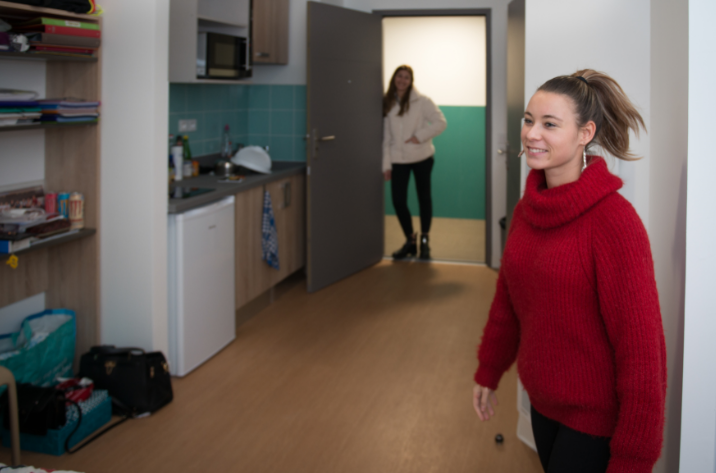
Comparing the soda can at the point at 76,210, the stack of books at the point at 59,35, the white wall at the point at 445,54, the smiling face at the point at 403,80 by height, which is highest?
the white wall at the point at 445,54

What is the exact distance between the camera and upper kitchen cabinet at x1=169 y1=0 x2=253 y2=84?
3578 mm

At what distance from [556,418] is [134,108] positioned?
7.26 ft

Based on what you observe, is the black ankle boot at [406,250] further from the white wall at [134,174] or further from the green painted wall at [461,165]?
the white wall at [134,174]

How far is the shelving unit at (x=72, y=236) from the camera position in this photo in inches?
111

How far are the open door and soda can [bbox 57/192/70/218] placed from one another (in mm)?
2589

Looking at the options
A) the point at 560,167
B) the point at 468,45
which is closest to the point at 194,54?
the point at 560,167

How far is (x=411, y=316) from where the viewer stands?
4188 mm

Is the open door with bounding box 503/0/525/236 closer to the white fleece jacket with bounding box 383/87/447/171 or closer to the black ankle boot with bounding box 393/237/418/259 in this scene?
the white fleece jacket with bounding box 383/87/447/171

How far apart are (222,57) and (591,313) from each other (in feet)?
10.2

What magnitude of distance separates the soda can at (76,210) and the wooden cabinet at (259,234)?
96cm

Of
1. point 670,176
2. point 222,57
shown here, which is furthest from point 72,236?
point 670,176

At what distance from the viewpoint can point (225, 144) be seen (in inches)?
188

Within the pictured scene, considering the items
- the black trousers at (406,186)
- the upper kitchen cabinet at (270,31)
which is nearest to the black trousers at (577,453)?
the upper kitchen cabinet at (270,31)

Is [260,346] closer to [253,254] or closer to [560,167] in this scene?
[253,254]
